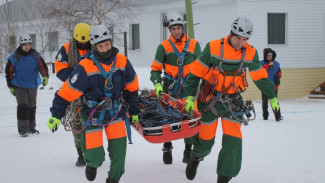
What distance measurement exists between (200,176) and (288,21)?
13570 mm

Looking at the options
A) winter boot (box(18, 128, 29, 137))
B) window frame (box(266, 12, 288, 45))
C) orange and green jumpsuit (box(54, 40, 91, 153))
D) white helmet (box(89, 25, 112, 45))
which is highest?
window frame (box(266, 12, 288, 45))

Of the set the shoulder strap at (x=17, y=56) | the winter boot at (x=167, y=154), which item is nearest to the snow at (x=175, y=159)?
the winter boot at (x=167, y=154)

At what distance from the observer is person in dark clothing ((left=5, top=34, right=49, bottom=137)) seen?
8.27m

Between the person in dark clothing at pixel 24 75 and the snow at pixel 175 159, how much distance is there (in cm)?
47

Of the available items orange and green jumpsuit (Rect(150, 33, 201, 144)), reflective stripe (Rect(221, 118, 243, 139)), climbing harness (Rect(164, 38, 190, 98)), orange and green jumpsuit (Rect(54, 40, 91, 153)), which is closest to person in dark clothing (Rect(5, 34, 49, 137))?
orange and green jumpsuit (Rect(54, 40, 91, 153))

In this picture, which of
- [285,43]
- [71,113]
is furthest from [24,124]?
[285,43]

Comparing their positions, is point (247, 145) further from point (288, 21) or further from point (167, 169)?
point (288, 21)

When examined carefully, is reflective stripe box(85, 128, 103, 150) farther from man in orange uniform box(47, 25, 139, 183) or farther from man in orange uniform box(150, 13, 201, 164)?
man in orange uniform box(150, 13, 201, 164)

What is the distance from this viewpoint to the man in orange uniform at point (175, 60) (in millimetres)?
5727

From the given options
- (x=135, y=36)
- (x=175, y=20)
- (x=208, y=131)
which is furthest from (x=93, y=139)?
(x=135, y=36)

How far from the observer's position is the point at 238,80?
451 centimetres

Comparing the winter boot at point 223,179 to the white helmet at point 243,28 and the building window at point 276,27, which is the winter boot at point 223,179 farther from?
the building window at point 276,27

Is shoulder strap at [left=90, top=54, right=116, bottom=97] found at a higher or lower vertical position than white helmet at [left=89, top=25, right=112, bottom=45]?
lower

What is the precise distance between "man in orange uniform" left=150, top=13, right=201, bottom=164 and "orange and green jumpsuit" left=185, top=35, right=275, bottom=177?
1.06 meters
